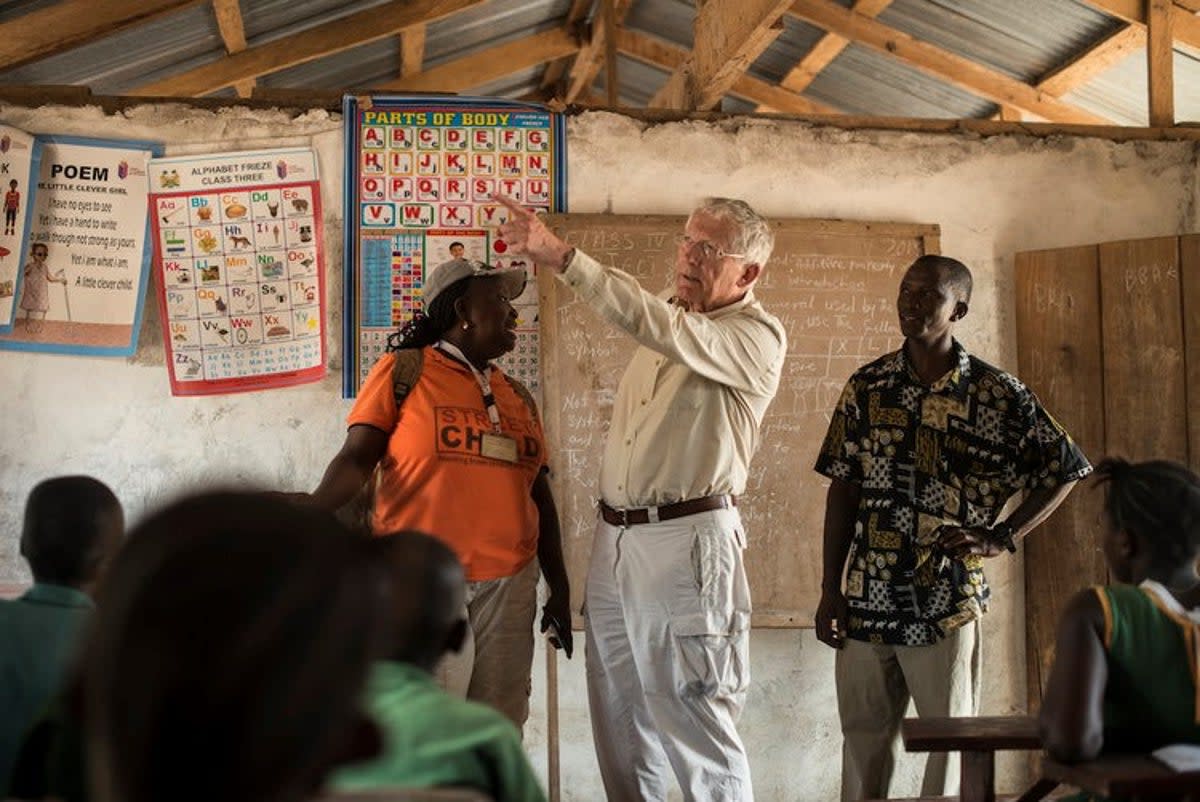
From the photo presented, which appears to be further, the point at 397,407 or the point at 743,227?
the point at 743,227

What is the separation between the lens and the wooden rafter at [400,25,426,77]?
22.2 feet

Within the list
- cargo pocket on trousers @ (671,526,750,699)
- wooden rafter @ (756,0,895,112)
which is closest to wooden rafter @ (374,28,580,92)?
wooden rafter @ (756,0,895,112)

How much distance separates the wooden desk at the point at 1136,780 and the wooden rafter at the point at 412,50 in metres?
5.26

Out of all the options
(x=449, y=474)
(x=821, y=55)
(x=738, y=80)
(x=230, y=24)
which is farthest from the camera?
(x=738, y=80)

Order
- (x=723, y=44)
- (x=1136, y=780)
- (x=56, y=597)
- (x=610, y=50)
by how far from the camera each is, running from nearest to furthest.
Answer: (x=1136, y=780), (x=56, y=597), (x=723, y=44), (x=610, y=50)

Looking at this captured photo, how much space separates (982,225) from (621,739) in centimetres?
223

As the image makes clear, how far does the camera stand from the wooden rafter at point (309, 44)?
19.5 feet

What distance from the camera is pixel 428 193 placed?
447 centimetres

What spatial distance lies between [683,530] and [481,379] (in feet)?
2.03

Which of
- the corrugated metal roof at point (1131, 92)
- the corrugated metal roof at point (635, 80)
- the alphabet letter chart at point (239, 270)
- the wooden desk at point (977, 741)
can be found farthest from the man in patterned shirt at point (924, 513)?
the corrugated metal roof at point (635, 80)

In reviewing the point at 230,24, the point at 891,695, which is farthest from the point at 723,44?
the point at 891,695

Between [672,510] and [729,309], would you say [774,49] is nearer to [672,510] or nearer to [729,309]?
[729,309]

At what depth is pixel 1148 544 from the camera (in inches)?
88.3

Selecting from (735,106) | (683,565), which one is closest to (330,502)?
(683,565)
